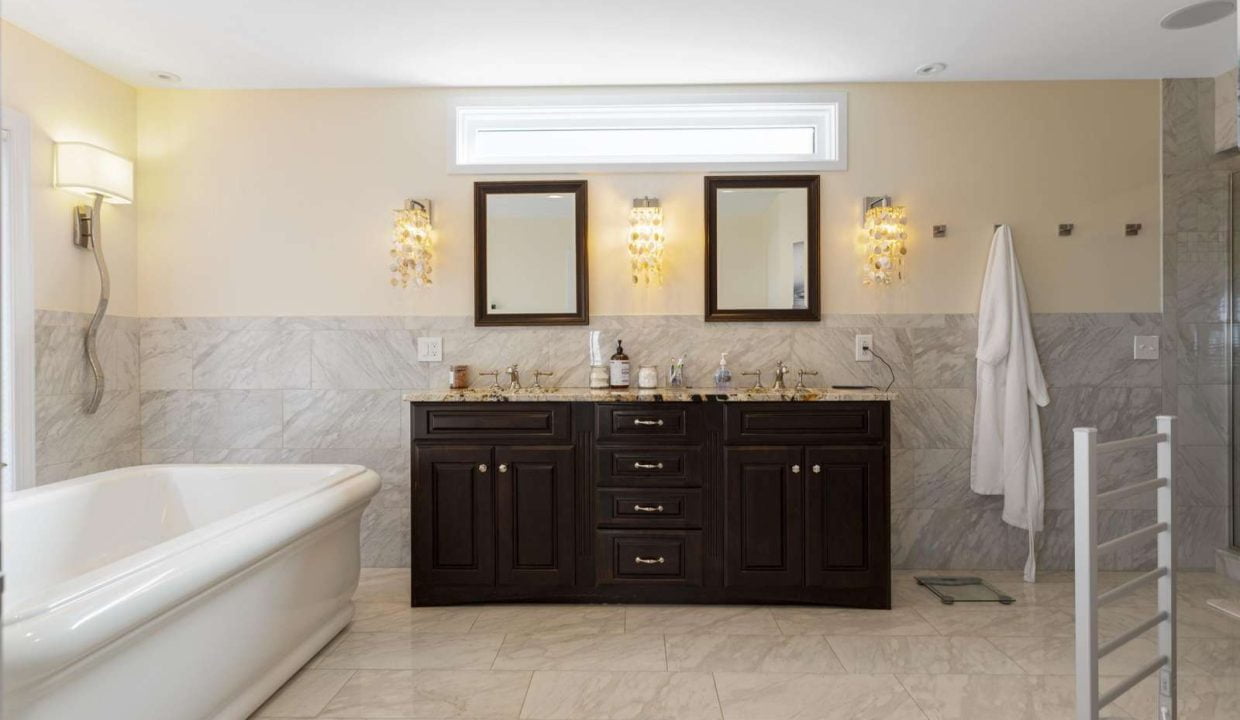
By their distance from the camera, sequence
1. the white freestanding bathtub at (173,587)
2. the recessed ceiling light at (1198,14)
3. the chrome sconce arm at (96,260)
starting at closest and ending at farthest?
the white freestanding bathtub at (173,587), the recessed ceiling light at (1198,14), the chrome sconce arm at (96,260)

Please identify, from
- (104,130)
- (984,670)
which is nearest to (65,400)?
(104,130)

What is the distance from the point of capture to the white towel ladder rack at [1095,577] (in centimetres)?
184

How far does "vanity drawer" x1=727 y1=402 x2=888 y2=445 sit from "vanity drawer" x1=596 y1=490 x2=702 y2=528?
0.38 m

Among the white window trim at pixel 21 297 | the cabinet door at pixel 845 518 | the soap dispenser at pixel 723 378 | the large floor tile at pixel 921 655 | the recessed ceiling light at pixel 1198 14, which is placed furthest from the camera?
the soap dispenser at pixel 723 378

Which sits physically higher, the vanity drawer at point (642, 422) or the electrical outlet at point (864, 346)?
the electrical outlet at point (864, 346)

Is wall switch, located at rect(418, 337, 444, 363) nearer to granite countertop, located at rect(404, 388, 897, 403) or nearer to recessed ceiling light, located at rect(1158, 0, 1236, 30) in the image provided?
granite countertop, located at rect(404, 388, 897, 403)

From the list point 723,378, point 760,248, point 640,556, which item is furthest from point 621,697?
point 760,248

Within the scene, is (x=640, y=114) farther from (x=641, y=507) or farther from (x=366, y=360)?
(x=641, y=507)

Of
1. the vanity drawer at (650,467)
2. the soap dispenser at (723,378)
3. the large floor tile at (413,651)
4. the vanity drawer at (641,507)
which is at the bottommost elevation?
the large floor tile at (413,651)

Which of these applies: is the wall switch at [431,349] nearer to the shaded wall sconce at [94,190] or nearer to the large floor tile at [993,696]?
the shaded wall sconce at [94,190]

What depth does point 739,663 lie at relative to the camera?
8.88 ft

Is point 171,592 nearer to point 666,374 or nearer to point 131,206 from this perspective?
point 666,374

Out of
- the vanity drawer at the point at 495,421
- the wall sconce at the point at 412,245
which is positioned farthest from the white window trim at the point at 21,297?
the vanity drawer at the point at 495,421

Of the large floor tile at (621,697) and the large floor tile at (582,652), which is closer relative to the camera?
the large floor tile at (621,697)
